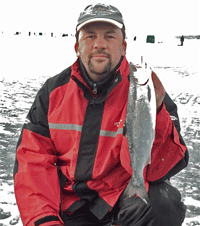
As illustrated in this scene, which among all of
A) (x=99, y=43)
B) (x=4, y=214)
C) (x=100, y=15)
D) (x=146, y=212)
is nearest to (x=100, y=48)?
(x=99, y=43)

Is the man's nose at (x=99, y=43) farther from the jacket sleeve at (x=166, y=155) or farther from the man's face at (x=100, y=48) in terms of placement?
the jacket sleeve at (x=166, y=155)

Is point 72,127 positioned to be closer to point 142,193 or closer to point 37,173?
point 37,173

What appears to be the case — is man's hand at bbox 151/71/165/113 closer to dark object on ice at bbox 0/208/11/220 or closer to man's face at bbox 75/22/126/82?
man's face at bbox 75/22/126/82

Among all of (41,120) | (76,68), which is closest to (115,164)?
(41,120)

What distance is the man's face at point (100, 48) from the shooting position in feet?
7.36

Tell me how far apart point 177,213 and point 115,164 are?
2.05ft

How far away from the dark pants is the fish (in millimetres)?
275

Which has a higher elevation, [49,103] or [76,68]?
[76,68]

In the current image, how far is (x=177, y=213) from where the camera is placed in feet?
7.14

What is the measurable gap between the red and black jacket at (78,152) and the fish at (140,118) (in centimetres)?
25

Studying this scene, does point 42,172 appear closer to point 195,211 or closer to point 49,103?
point 49,103

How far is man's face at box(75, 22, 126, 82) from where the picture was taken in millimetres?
2244

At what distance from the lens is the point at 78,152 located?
7.43 feet

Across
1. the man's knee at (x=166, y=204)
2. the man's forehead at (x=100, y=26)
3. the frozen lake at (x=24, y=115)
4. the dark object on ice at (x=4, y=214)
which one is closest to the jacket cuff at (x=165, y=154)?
the man's knee at (x=166, y=204)
